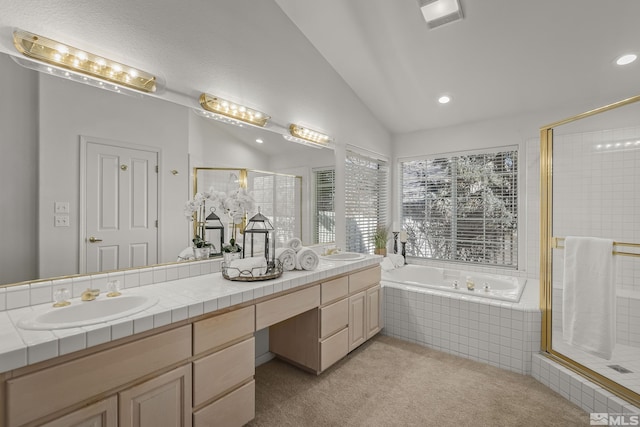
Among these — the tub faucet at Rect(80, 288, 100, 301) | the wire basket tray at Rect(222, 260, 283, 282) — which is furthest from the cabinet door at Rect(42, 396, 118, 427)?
the wire basket tray at Rect(222, 260, 283, 282)

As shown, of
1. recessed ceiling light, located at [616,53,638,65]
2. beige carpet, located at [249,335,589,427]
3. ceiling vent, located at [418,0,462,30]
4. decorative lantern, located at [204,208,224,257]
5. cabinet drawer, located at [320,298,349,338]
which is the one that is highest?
ceiling vent, located at [418,0,462,30]

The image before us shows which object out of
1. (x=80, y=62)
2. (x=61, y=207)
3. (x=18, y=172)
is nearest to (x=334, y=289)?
(x=61, y=207)

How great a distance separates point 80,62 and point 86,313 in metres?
1.22

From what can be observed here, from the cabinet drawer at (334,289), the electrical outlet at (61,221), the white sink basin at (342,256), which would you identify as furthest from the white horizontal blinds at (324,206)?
the electrical outlet at (61,221)

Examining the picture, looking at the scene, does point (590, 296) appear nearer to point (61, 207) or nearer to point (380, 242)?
point (380, 242)

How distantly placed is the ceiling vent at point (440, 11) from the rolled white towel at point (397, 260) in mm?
2476

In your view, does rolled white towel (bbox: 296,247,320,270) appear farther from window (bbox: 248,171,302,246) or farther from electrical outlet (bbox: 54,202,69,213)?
electrical outlet (bbox: 54,202,69,213)

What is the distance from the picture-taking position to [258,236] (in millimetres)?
2256

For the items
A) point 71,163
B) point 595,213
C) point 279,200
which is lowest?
point 595,213

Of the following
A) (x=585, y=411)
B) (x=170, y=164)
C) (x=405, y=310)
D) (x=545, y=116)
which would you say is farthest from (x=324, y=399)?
(x=545, y=116)

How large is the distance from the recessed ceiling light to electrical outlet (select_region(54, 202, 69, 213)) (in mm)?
4006

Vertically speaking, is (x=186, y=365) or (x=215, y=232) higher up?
(x=215, y=232)

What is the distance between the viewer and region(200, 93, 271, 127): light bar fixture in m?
2.06

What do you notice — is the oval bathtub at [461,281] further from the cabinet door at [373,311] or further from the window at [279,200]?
the window at [279,200]
